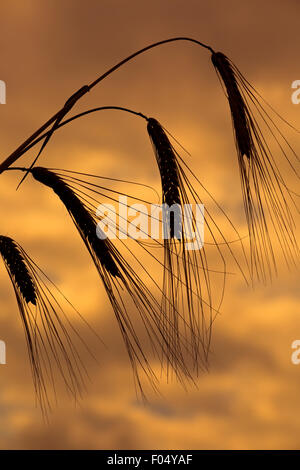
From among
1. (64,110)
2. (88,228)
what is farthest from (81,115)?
(88,228)

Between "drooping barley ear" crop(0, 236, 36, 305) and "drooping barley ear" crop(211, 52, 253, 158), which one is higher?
"drooping barley ear" crop(211, 52, 253, 158)

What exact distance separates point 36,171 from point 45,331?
0.61 meters

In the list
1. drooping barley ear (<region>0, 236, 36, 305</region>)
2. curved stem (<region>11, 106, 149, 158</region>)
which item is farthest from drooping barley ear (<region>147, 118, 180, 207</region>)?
drooping barley ear (<region>0, 236, 36, 305</region>)

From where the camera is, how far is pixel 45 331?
2230mm

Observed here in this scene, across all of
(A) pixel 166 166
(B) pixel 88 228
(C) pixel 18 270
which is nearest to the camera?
(B) pixel 88 228

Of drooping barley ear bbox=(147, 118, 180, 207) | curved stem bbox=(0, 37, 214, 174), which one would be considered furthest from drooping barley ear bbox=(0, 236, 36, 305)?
drooping barley ear bbox=(147, 118, 180, 207)

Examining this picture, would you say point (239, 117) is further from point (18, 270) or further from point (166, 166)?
point (18, 270)

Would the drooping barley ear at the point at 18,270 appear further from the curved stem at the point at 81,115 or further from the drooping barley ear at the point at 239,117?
the drooping barley ear at the point at 239,117

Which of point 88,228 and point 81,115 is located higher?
point 81,115

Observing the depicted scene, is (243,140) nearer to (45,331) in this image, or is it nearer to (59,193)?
(59,193)

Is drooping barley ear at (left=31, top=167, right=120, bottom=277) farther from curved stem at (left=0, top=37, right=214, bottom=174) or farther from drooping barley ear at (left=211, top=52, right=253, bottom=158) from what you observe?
drooping barley ear at (left=211, top=52, right=253, bottom=158)

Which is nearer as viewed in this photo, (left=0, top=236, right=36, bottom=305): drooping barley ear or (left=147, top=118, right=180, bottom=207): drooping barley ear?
(left=147, top=118, right=180, bottom=207): drooping barley ear

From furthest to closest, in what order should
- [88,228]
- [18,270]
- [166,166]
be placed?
[18,270], [166,166], [88,228]
